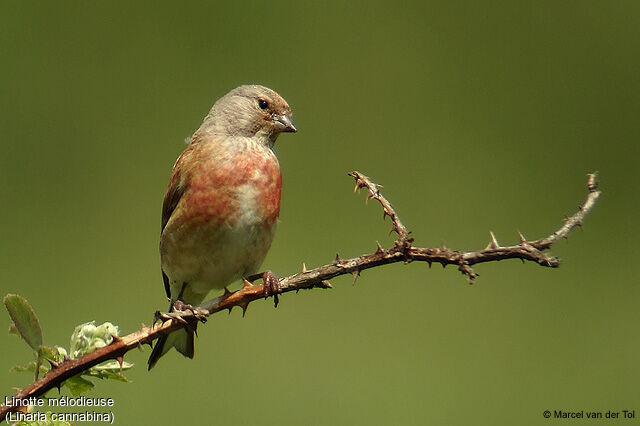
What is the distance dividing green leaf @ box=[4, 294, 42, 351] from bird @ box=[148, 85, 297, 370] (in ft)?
5.86

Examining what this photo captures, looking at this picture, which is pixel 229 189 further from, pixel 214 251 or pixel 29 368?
pixel 29 368

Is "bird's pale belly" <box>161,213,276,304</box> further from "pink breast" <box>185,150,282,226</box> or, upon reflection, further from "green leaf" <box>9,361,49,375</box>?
"green leaf" <box>9,361,49,375</box>

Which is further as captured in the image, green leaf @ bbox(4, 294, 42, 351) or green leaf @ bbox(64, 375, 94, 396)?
green leaf @ bbox(64, 375, 94, 396)

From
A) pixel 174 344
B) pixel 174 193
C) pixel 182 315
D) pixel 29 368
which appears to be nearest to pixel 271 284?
pixel 182 315

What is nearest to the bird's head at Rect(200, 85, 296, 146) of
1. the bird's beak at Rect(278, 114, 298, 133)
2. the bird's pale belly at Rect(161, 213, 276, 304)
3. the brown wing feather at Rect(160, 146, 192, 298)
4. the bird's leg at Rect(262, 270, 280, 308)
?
the bird's beak at Rect(278, 114, 298, 133)

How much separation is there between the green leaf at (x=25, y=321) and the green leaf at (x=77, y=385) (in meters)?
0.15

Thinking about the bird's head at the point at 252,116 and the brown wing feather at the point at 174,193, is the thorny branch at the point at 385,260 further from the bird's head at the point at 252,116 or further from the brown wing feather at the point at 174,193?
the bird's head at the point at 252,116

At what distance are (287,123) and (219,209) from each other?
0.72 metres

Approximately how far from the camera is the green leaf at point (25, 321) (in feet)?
5.72

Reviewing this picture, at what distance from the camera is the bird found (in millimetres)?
3631

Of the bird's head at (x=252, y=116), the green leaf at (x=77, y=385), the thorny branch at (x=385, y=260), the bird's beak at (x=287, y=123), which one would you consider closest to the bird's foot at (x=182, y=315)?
the thorny branch at (x=385, y=260)

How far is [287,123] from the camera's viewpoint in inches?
162

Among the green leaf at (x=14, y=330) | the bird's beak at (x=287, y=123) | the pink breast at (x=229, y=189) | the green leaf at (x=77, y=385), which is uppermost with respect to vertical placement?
the bird's beak at (x=287, y=123)

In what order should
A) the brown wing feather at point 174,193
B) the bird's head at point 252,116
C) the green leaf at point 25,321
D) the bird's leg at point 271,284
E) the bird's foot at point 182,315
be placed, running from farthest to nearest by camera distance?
the bird's head at point 252,116 → the brown wing feather at point 174,193 → the bird's leg at point 271,284 → the bird's foot at point 182,315 → the green leaf at point 25,321
